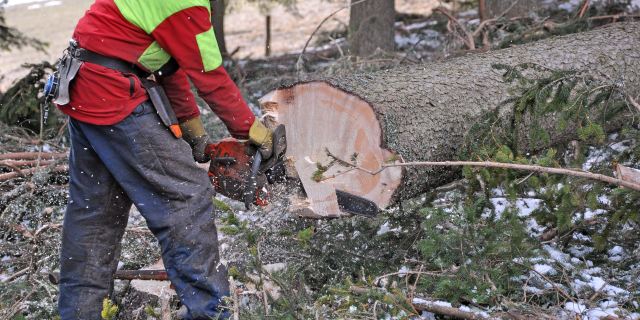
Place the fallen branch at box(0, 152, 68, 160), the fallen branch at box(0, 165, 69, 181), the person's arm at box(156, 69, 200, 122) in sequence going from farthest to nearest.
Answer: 1. the fallen branch at box(0, 152, 68, 160)
2. the fallen branch at box(0, 165, 69, 181)
3. the person's arm at box(156, 69, 200, 122)

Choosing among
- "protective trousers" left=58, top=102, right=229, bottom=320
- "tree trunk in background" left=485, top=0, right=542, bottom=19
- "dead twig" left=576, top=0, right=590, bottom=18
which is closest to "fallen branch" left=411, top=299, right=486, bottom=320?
"protective trousers" left=58, top=102, right=229, bottom=320

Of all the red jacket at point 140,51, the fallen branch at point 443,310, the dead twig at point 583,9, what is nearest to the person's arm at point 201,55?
the red jacket at point 140,51

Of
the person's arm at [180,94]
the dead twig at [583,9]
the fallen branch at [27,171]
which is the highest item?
the person's arm at [180,94]

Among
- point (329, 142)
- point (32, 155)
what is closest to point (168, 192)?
point (329, 142)

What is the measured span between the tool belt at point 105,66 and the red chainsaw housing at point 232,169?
0.97 feet

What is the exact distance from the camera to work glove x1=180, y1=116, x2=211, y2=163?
3537 mm

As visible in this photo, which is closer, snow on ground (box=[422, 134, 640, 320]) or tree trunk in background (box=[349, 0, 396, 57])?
snow on ground (box=[422, 134, 640, 320])

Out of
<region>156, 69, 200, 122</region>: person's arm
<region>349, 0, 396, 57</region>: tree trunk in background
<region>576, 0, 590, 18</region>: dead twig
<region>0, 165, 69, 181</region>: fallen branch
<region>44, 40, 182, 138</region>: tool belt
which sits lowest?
<region>349, 0, 396, 57</region>: tree trunk in background

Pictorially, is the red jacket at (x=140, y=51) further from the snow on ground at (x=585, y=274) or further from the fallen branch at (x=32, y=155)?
the fallen branch at (x=32, y=155)

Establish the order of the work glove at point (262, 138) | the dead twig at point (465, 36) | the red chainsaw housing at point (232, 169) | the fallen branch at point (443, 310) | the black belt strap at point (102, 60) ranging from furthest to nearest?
the dead twig at point (465, 36) < the red chainsaw housing at point (232, 169) < the work glove at point (262, 138) < the black belt strap at point (102, 60) < the fallen branch at point (443, 310)

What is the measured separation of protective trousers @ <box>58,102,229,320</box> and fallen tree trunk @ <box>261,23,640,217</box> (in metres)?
0.57

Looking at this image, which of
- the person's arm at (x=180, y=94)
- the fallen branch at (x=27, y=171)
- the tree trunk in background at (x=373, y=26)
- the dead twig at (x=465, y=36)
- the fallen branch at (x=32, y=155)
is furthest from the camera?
the tree trunk in background at (x=373, y=26)

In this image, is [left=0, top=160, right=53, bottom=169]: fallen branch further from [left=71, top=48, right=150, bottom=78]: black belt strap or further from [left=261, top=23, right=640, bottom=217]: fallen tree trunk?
[left=261, top=23, right=640, bottom=217]: fallen tree trunk

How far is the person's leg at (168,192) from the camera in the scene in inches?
121
